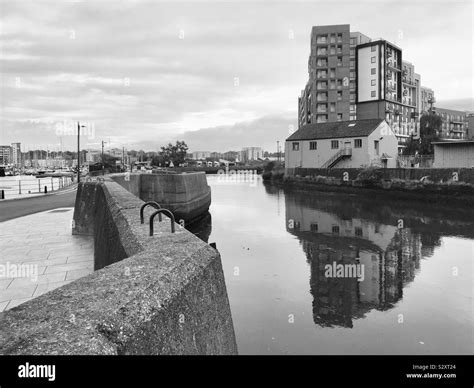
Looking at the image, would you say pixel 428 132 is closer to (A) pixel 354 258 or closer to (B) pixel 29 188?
(A) pixel 354 258

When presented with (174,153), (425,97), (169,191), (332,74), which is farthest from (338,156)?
(425,97)

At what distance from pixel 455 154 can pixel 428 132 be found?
31.9 metres

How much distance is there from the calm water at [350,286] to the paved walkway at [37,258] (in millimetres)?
4352

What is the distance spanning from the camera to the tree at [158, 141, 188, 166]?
11481 centimetres

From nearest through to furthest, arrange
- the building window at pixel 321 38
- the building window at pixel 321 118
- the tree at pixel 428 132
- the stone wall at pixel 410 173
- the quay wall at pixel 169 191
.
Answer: the quay wall at pixel 169 191, the stone wall at pixel 410 173, the tree at pixel 428 132, the building window at pixel 321 38, the building window at pixel 321 118

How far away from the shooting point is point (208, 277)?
3629 millimetres

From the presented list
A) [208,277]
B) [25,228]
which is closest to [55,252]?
[25,228]

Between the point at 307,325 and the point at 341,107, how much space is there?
78.5 meters

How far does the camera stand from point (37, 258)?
9711 millimetres

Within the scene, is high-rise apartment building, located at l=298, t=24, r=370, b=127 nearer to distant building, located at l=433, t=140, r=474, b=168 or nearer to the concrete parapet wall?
distant building, located at l=433, t=140, r=474, b=168

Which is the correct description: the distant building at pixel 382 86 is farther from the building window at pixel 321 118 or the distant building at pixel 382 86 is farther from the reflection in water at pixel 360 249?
the reflection in water at pixel 360 249

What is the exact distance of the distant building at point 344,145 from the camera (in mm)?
53156

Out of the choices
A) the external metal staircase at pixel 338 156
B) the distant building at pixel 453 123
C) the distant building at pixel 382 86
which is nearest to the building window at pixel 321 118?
the distant building at pixel 382 86
